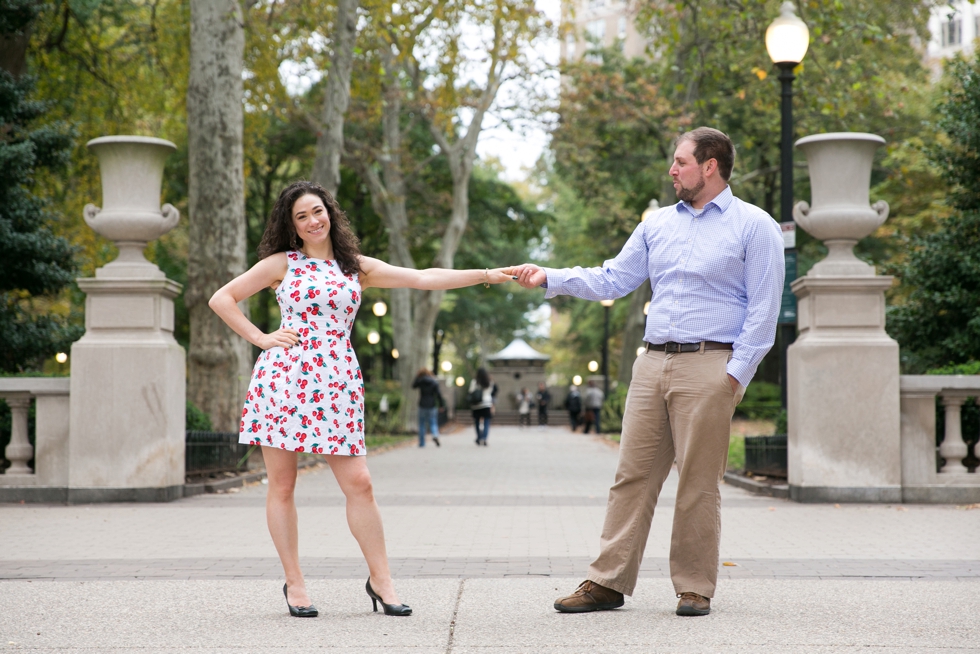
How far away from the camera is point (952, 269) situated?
52.0ft

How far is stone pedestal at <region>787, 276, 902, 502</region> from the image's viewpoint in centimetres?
948

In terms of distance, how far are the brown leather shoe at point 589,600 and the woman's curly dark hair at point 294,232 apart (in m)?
1.79

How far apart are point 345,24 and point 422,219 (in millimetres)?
17648

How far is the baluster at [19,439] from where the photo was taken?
973 cm

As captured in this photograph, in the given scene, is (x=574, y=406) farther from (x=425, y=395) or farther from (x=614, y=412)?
(x=425, y=395)

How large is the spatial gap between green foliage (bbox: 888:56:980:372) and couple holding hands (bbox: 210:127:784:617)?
11.3 m

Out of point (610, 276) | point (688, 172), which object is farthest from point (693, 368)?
point (688, 172)

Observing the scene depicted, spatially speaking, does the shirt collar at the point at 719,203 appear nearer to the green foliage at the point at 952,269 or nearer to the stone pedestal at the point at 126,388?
the stone pedestal at the point at 126,388

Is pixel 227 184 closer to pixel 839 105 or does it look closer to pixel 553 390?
pixel 839 105

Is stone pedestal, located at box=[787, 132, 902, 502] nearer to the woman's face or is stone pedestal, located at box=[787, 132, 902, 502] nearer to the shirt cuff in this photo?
the shirt cuff

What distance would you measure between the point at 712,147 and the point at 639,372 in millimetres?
1084

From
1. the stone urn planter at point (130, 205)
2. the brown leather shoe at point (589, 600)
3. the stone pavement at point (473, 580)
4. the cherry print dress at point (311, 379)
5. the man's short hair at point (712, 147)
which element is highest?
the stone urn planter at point (130, 205)

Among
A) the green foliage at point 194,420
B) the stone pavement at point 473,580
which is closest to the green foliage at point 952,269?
the stone pavement at point 473,580

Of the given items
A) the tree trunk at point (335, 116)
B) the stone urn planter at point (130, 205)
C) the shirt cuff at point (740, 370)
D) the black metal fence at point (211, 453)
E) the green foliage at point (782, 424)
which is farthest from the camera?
the tree trunk at point (335, 116)
